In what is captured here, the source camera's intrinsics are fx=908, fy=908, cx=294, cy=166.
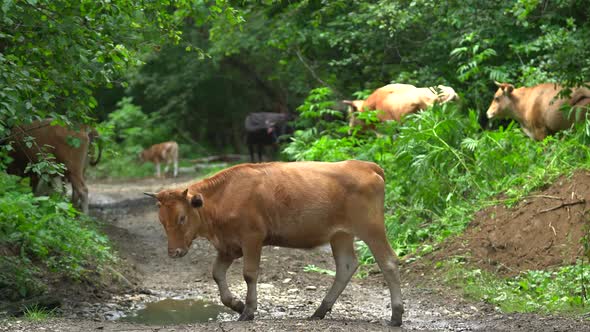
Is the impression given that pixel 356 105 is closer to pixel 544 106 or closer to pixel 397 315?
pixel 544 106

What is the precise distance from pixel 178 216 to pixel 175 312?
1789mm

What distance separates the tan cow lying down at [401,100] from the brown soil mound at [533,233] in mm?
3894

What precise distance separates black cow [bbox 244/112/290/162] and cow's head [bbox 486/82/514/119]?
12.5m

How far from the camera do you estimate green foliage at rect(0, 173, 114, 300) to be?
9523mm

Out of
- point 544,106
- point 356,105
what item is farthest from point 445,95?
point 356,105

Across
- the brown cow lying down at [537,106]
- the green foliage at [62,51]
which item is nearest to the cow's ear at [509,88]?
the brown cow lying down at [537,106]

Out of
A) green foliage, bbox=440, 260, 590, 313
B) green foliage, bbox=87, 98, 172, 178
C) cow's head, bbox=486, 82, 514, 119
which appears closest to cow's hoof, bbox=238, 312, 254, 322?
green foliage, bbox=440, 260, 590, 313

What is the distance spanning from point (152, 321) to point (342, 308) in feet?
6.48

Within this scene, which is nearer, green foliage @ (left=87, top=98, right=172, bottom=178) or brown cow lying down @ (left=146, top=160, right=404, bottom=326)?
brown cow lying down @ (left=146, top=160, right=404, bottom=326)

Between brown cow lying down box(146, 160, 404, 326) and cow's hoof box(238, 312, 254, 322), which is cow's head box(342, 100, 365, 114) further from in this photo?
cow's hoof box(238, 312, 254, 322)

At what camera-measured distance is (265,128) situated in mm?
27453

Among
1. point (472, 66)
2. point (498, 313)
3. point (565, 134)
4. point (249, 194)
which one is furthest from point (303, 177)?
point (472, 66)

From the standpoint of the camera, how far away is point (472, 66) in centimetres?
1576

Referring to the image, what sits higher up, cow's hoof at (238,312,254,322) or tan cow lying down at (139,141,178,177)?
cow's hoof at (238,312,254,322)
